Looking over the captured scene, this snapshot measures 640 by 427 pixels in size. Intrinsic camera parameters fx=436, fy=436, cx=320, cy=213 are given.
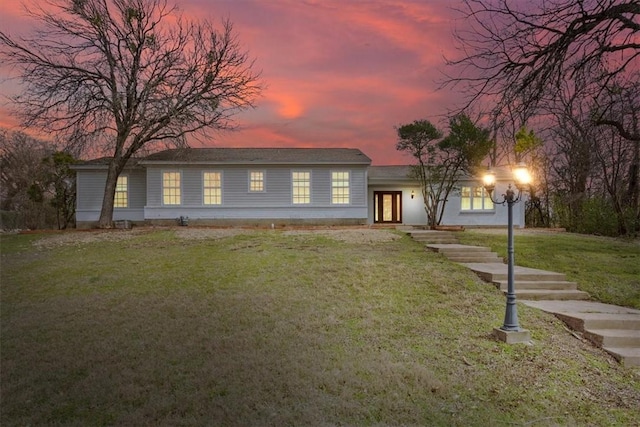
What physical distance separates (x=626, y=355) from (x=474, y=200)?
1733 centimetres

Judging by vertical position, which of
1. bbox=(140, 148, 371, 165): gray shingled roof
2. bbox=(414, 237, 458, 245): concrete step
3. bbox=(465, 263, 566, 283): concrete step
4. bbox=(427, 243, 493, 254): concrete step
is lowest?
bbox=(465, 263, 566, 283): concrete step

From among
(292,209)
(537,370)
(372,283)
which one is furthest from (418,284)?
(292,209)

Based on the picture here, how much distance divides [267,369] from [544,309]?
19.4 feet

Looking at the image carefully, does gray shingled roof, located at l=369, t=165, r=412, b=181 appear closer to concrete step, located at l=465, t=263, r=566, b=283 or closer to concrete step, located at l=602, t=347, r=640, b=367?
concrete step, located at l=465, t=263, r=566, b=283

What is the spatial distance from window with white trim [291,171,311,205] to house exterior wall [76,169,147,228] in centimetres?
778

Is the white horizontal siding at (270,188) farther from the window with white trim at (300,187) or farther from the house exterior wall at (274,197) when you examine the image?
the window with white trim at (300,187)

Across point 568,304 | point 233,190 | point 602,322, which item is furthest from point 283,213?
point 602,322

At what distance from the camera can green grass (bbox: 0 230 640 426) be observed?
5.12 m

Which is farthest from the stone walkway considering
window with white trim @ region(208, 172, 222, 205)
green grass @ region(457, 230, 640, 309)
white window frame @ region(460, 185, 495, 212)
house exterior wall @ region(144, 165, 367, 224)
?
window with white trim @ region(208, 172, 222, 205)

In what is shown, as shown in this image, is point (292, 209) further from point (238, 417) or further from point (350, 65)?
point (238, 417)

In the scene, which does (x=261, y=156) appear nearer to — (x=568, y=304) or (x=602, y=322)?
(x=568, y=304)

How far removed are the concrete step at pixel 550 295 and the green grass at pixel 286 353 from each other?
1.90 ft

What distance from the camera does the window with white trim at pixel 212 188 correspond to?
21906 mm

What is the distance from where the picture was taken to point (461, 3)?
21.9ft
